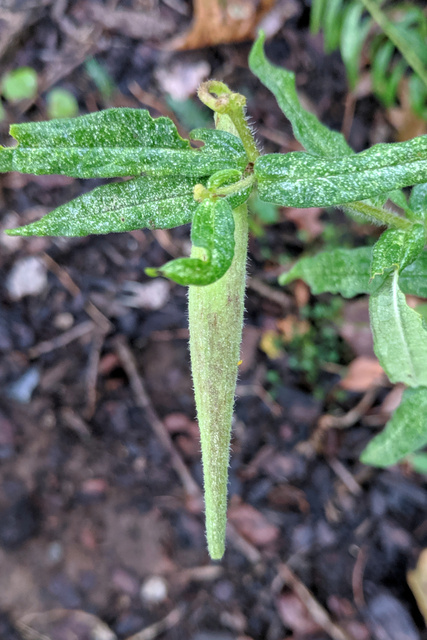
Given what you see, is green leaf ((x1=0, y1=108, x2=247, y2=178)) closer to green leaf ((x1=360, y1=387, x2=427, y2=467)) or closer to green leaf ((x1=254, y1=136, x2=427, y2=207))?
green leaf ((x1=254, y1=136, x2=427, y2=207))

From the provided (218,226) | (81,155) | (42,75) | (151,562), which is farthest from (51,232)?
(42,75)

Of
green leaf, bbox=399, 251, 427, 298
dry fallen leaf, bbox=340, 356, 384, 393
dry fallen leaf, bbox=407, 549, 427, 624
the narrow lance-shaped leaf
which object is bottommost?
dry fallen leaf, bbox=407, 549, 427, 624

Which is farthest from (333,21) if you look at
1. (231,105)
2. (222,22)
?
(231,105)

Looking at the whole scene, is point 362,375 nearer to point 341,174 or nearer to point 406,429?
point 406,429

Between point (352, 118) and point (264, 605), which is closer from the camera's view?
point (264, 605)

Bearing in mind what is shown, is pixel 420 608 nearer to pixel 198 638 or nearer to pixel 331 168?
pixel 198 638

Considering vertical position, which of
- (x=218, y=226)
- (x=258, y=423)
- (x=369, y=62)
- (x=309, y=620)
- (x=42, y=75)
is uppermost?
(x=218, y=226)

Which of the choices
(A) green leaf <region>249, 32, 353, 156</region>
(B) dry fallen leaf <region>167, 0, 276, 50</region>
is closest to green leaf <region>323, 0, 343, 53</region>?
(B) dry fallen leaf <region>167, 0, 276, 50</region>
